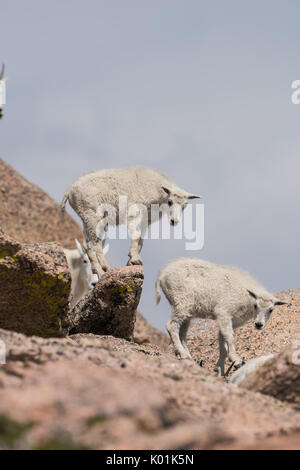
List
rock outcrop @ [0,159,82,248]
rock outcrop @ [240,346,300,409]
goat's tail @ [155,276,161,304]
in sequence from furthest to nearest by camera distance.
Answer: rock outcrop @ [0,159,82,248] → goat's tail @ [155,276,161,304] → rock outcrop @ [240,346,300,409]

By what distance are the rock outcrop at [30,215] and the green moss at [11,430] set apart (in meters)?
25.4

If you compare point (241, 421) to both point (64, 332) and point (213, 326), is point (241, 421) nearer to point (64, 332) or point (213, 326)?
point (64, 332)

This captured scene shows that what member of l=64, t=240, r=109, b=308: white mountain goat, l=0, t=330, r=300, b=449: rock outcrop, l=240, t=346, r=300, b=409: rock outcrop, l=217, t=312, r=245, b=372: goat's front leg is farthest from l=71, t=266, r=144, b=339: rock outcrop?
l=240, t=346, r=300, b=409: rock outcrop

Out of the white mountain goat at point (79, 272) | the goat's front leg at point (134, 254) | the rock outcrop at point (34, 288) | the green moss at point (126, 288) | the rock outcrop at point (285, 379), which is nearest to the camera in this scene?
the rock outcrop at point (285, 379)

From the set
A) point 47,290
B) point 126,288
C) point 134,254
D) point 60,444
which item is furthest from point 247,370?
point 134,254

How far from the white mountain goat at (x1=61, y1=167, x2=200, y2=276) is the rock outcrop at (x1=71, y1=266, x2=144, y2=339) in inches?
30.0

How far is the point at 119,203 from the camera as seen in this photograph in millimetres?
12812

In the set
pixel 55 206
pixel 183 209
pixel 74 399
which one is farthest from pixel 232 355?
pixel 55 206

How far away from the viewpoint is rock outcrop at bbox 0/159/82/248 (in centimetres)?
3131

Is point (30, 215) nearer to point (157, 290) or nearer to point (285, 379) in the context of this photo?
point (157, 290)

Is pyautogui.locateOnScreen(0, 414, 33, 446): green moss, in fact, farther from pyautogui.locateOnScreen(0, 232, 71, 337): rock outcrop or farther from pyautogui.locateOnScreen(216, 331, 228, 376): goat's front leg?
pyautogui.locateOnScreen(216, 331, 228, 376): goat's front leg

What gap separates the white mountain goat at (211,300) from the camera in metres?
12.8

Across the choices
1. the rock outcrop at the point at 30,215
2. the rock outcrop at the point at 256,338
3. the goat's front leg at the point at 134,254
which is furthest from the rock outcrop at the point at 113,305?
the rock outcrop at the point at 30,215

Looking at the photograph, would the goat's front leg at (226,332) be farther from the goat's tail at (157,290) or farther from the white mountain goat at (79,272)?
the white mountain goat at (79,272)
